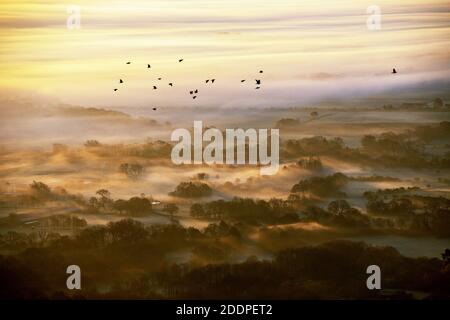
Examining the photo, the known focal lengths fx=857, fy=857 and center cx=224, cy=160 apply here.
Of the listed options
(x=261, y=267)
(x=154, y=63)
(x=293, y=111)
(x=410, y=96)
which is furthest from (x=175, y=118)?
(x=410, y=96)

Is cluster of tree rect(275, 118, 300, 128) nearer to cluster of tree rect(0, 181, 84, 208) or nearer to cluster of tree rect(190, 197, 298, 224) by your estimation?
cluster of tree rect(190, 197, 298, 224)

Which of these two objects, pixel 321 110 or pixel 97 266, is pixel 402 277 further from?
pixel 97 266

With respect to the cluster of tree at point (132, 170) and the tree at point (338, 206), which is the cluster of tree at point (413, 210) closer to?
the tree at point (338, 206)

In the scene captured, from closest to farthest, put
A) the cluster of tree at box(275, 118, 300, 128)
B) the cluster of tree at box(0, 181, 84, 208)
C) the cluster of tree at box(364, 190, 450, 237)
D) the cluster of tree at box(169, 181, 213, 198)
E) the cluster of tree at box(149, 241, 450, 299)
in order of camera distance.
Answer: the cluster of tree at box(149, 241, 450, 299) < the cluster of tree at box(364, 190, 450, 237) < the cluster of tree at box(0, 181, 84, 208) < the cluster of tree at box(169, 181, 213, 198) < the cluster of tree at box(275, 118, 300, 128)

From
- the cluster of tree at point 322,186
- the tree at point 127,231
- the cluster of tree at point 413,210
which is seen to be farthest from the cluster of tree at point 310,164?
the tree at point 127,231

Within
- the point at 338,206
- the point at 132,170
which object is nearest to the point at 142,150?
the point at 132,170

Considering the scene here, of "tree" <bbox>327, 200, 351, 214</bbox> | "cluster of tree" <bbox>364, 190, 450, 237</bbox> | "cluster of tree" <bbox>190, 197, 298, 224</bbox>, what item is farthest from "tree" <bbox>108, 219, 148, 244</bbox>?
"cluster of tree" <bbox>364, 190, 450, 237</bbox>
